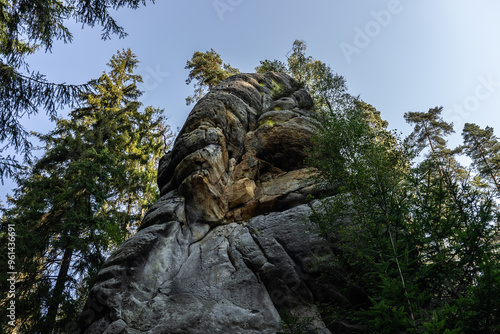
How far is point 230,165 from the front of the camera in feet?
41.8

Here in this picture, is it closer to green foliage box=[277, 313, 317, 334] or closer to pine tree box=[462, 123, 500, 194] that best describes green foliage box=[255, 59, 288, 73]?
pine tree box=[462, 123, 500, 194]

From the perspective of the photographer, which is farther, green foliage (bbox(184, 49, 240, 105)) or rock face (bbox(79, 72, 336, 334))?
green foliage (bbox(184, 49, 240, 105))

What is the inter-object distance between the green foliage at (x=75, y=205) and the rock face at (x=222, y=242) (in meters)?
2.83

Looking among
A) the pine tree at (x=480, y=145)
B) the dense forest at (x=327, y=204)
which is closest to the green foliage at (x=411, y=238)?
the dense forest at (x=327, y=204)

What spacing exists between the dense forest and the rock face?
3.15 ft

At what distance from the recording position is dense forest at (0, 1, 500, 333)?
489 centimetres

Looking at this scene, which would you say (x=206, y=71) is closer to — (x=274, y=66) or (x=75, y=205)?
(x=274, y=66)

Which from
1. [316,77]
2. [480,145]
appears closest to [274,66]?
[316,77]

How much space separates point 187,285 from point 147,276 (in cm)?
124

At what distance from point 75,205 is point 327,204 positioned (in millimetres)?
10983

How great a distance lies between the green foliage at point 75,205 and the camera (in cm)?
1025

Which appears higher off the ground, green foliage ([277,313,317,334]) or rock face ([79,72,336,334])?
rock face ([79,72,336,334])

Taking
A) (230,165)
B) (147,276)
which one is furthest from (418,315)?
(230,165)

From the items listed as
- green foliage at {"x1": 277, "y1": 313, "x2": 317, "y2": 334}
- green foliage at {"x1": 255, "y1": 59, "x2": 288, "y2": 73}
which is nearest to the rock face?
green foliage at {"x1": 277, "y1": 313, "x2": 317, "y2": 334}
